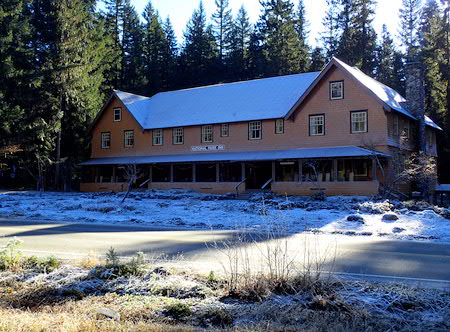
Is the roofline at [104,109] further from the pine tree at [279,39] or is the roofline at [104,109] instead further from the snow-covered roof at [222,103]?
the pine tree at [279,39]

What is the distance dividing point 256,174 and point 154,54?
3555cm

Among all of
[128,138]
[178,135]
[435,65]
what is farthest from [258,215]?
[435,65]

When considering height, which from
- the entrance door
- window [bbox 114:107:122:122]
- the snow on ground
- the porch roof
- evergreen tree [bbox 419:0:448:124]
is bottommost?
the snow on ground

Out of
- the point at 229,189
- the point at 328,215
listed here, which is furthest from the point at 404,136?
the point at 328,215

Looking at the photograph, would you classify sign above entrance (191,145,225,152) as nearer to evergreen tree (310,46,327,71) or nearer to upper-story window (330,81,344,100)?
upper-story window (330,81,344,100)

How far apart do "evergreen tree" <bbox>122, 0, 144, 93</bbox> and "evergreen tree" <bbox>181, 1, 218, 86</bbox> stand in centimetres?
647

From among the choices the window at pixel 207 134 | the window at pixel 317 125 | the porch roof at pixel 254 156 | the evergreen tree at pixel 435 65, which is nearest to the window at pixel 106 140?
the porch roof at pixel 254 156

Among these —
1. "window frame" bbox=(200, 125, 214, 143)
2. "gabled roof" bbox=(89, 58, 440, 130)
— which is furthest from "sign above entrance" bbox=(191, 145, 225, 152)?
"gabled roof" bbox=(89, 58, 440, 130)

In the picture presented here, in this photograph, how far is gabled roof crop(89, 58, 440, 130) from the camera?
115 ft

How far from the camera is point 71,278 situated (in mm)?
7465

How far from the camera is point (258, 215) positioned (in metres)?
21.3

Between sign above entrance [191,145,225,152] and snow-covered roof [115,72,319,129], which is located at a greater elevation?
snow-covered roof [115,72,319,129]

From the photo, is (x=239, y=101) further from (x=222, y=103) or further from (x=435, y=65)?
(x=435, y=65)

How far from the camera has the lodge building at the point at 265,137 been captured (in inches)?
1260
